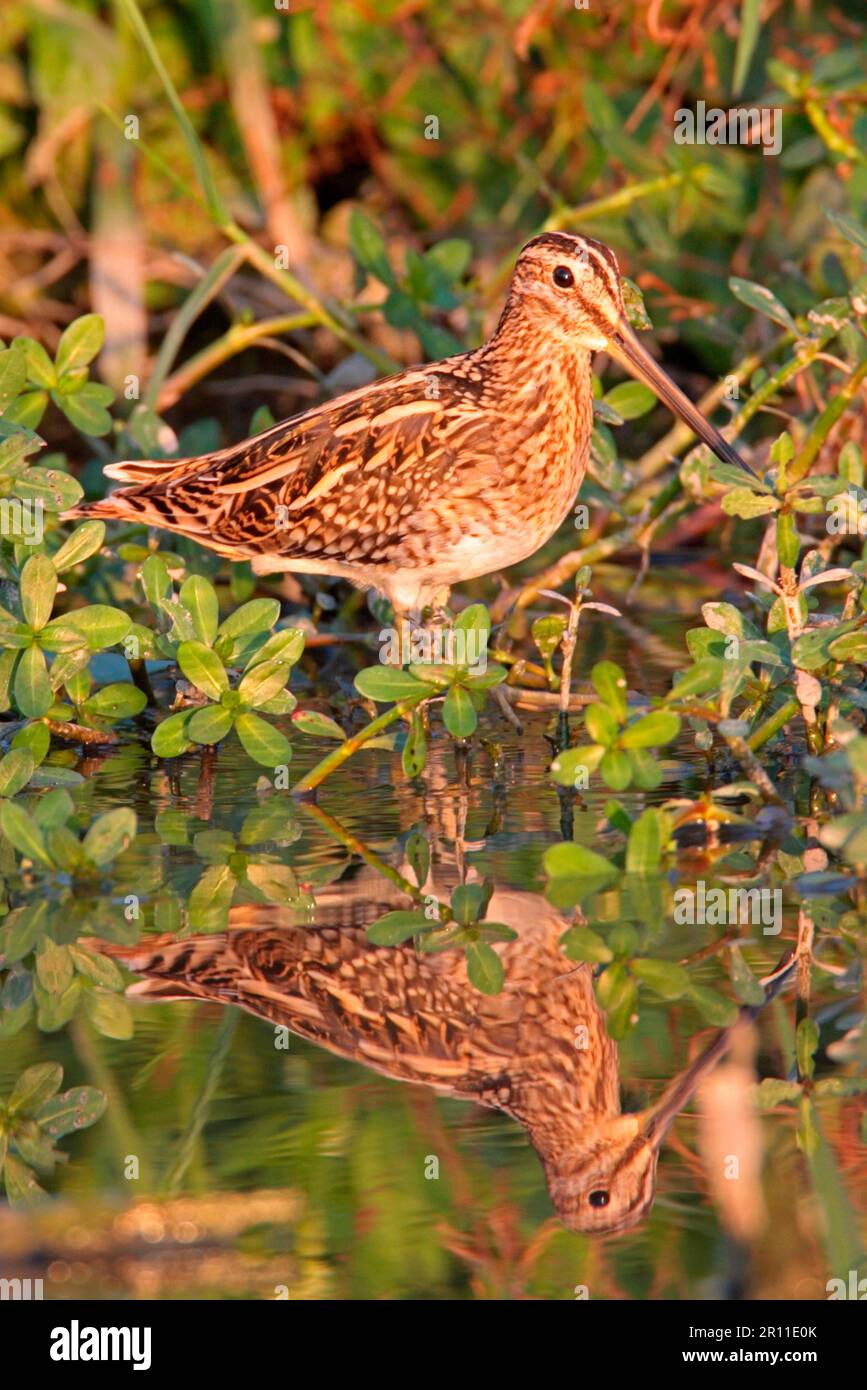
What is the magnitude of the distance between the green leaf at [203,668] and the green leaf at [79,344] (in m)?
1.27

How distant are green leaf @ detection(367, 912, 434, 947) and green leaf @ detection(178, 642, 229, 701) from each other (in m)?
0.95

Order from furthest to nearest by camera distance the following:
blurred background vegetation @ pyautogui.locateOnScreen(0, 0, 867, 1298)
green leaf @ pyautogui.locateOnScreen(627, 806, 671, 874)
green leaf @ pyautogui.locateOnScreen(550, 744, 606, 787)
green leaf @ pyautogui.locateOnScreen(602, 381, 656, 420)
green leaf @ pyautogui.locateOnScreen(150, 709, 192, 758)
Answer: green leaf @ pyautogui.locateOnScreen(602, 381, 656, 420)
green leaf @ pyautogui.locateOnScreen(150, 709, 192, 758)
green leaf @ pyautogui.locateOnScreen(550, 744, 606, 787)
green leaf @ pyautogui.locateOnScreen(627, 806, 671, 874)
blurred background vegetation @ pyautogui.locateOnScreen(0, 0, 867, 1298)

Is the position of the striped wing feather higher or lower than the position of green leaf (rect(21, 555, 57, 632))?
higher

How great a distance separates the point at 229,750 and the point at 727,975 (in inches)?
80.2

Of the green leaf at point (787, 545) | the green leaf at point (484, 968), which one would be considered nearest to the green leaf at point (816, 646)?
Result: the green leaf at point (787, 545)

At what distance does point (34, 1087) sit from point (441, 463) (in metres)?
2.44

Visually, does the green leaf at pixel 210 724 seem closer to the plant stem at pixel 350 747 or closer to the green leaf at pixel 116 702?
the plant stem at pixel 350 747

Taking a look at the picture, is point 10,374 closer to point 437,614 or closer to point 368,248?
point 437,614

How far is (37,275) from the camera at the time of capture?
29.2 ft

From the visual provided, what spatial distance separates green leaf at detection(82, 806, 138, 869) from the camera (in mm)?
4273

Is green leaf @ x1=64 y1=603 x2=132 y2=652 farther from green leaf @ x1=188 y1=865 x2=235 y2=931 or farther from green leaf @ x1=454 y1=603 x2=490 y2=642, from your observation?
green leaf @ x1=454 y1=603 x2=490 y2=642

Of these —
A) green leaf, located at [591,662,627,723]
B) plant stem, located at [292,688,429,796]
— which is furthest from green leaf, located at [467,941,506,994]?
plant stem, located at [292,688,429,796]

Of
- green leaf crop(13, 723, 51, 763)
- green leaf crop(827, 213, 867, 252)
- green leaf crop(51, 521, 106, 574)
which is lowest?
green leaf crop(13, 723, 51, 763)

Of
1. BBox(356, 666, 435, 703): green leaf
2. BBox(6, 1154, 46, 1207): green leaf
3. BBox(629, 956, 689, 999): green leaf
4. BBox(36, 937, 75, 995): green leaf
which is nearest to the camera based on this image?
BBox(6, 1154, 46, 1207): green leaf
